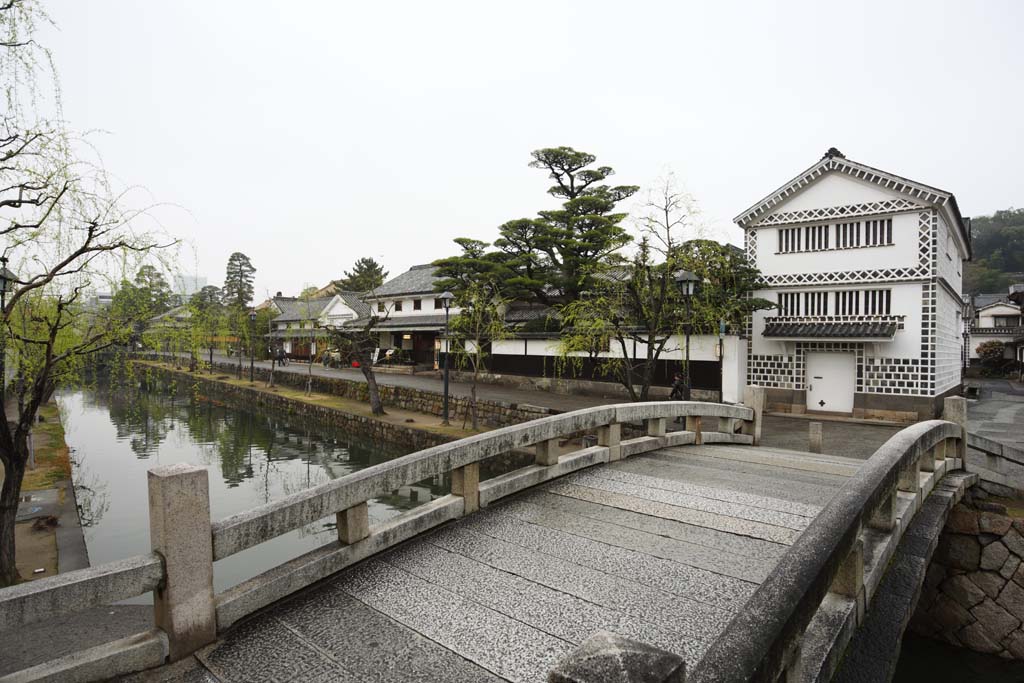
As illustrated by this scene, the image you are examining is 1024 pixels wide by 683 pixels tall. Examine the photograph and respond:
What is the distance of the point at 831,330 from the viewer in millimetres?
17734

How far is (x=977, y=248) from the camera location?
68.1 metres

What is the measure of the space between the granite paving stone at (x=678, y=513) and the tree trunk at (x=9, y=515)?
6774mm

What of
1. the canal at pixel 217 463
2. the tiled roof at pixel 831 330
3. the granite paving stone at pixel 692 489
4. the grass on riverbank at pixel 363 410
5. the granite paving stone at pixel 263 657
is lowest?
the canal at pixel 217 463

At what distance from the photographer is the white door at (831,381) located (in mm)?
18109

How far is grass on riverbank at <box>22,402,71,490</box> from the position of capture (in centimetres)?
1245

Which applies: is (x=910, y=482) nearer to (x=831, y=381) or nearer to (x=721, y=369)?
(x=721, y=369)

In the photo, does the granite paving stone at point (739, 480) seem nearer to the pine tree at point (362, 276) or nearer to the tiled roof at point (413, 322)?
the tiled roof at point (413, 322)

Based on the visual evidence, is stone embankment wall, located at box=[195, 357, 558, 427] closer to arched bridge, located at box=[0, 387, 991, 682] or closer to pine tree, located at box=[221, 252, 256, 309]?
arched bridge, located at box=[0, 387, 991, 682]

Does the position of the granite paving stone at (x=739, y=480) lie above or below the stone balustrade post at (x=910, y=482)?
below

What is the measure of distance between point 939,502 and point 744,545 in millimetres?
3724

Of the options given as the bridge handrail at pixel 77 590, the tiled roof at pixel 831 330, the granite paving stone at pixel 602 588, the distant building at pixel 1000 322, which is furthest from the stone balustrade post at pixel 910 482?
the distant building at pixel 1000 322

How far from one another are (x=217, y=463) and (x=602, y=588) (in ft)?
59.8

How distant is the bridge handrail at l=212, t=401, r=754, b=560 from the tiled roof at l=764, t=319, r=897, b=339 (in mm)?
13557

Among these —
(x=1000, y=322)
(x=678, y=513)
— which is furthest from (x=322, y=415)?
(x=1000, y=322)
